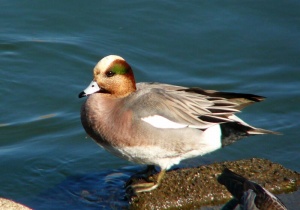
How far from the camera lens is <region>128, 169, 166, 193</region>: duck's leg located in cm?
568

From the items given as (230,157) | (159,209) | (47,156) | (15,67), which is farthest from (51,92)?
(159,209)

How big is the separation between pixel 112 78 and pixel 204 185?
3.65 feet

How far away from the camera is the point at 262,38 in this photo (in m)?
9.09

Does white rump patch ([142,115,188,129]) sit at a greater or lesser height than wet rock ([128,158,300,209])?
greater

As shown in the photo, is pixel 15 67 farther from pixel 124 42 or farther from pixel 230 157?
pixel 230 157

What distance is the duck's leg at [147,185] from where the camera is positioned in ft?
18.6

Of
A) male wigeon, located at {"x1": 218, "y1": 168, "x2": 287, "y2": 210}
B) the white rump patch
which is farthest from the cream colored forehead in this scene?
male wigeon, located at {"x1": 218, "y1": 168, "x2": 287, "y2": 210}

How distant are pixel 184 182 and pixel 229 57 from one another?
3.33 m

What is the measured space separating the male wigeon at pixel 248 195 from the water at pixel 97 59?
43.7 inches

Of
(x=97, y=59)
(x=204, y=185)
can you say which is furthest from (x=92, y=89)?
(x=97, y=59)

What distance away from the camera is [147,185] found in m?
5.73

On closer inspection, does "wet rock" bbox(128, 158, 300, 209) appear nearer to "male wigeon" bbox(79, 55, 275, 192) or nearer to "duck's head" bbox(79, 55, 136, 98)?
"male wigeon" bbox(79, 55, 275, 192)

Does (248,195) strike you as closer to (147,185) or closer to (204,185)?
(204,185)

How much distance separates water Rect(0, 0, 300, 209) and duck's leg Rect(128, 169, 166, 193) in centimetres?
20
